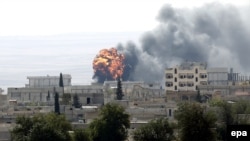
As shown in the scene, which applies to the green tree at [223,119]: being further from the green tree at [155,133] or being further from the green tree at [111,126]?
the green tree at [111,126]

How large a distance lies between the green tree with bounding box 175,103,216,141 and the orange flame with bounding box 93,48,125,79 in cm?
13383

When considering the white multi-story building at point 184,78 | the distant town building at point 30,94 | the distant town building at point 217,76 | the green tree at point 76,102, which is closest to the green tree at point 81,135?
the green tree at point 76,102

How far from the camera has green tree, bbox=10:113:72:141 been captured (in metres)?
63.4

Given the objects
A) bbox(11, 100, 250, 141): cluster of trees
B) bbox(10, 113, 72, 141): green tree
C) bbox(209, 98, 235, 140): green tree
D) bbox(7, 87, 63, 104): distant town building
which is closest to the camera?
bbox(11, 100, 250, 141): cluster of trees

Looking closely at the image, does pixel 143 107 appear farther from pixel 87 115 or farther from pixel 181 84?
pixel 181 84

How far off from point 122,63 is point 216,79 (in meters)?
37.6

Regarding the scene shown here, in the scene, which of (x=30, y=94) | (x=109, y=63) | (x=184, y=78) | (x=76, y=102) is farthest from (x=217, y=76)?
(x=76, y=102)

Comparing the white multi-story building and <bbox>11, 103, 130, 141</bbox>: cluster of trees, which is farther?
the white multi-story building

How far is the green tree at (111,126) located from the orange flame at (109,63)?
121 m

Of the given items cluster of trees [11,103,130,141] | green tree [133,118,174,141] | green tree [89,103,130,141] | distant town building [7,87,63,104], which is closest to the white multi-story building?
distant town building [7,87,63,104]

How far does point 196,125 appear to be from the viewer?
191ft

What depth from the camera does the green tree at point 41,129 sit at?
6338 centimetres

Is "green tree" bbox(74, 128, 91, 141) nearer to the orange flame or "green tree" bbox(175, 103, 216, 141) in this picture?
"green tree" bbox(175, 103, 216, 141)

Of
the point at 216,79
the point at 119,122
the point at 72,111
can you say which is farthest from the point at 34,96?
the point at 119,122
